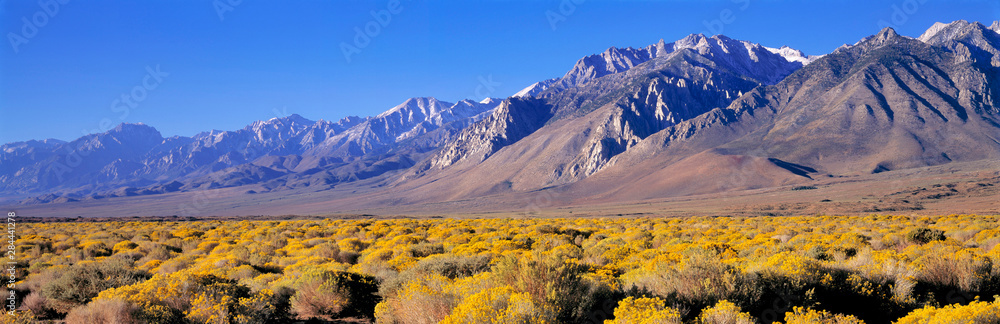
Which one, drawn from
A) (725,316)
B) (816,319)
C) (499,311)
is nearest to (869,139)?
(816,319)

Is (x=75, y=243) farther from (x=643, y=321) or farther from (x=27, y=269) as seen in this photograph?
(x=643, y=321)

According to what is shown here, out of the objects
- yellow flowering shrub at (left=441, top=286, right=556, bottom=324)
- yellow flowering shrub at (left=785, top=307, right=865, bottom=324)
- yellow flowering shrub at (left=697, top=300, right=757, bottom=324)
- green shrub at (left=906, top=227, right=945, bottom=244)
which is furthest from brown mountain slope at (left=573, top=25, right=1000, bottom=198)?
yellow flowering shrub at (left=441, top=286, right=556, bottom=324)

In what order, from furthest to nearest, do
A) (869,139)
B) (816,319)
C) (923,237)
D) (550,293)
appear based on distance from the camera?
(869,139) → (923,237) → (550,293) → (816,319)

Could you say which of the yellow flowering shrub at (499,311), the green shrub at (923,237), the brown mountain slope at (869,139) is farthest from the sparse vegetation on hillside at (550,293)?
the brown mountain slope at (869,139)

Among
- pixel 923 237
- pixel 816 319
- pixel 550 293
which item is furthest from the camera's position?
pixel 923 237


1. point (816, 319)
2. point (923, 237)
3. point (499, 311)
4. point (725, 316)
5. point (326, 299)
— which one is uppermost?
point (499, 311)

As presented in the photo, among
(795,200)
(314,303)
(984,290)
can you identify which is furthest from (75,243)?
(795,200)

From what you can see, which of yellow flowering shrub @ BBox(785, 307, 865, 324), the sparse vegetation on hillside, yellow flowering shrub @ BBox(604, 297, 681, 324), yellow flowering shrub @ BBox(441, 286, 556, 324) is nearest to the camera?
yellow flowering shrub @ BBox(441, 286, 556, 324)

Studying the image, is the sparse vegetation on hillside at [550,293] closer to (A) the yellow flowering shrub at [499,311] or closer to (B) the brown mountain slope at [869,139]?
(A) the yellow flowering shrub at [499,311]

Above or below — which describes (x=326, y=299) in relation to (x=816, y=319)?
above

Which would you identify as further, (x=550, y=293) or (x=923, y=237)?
(x=923, y=237)

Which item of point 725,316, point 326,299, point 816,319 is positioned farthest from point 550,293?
point 326,299

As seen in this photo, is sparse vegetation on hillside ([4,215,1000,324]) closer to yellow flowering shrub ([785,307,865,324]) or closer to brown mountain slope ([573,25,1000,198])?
yellow flowering shrub ([785,307,865,324])

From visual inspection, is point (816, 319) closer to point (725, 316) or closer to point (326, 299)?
point (725, 316)
